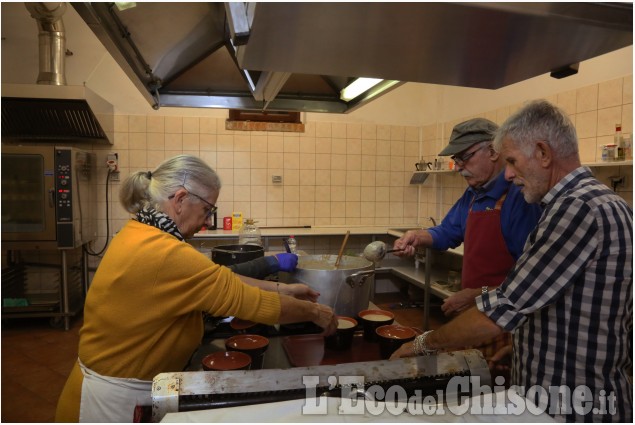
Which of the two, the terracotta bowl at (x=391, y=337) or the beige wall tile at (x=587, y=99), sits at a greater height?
the beige wall tile at (x=587, y=99)

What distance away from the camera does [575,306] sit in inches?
38.2

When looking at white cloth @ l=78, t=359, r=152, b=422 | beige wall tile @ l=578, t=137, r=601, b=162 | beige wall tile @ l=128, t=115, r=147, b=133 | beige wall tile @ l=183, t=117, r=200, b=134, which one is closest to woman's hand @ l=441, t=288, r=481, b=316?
white cloth @ l=78, t=359, r=152, b=422

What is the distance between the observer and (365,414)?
798 millimetres

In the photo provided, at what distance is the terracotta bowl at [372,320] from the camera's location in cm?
138

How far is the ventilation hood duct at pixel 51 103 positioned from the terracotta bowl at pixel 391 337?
134 inches

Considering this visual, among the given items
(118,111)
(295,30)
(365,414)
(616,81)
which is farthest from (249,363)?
(118,111)

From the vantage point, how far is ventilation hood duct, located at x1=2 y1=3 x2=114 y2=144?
3572 mm

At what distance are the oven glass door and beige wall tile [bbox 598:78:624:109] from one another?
429 centimetres

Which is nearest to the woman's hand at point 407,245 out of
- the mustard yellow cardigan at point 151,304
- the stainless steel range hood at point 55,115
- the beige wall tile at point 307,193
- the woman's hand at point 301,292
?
the woman's hand at point 301,292

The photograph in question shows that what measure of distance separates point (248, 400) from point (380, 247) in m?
1.12

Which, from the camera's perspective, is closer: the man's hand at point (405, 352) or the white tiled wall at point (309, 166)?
the man's hand at point (405, 352)

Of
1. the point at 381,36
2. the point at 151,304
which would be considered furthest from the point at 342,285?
the point at 381,36

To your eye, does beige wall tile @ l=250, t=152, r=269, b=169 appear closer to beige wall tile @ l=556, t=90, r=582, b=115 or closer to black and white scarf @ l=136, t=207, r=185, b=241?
beige wall tile @ l=556, t=90, r=582, b=115

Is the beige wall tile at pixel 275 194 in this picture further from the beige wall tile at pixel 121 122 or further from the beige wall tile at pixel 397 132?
the beige wall tile at pixel 121 122
